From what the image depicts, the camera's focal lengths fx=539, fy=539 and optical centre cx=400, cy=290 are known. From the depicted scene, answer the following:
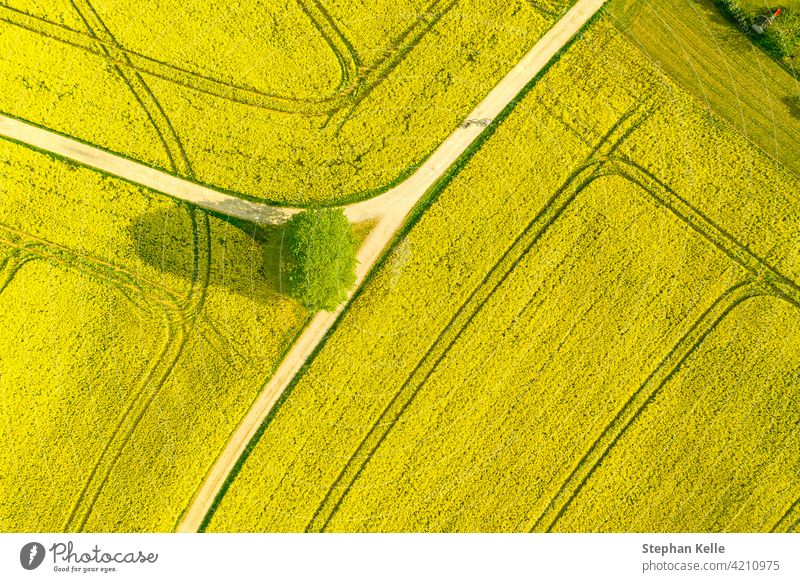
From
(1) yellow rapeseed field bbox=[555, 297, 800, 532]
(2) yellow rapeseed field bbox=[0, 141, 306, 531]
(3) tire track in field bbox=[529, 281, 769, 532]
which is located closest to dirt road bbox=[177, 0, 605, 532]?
(2) yellow rapeseed field bbox=[0, 141, 306, 531]

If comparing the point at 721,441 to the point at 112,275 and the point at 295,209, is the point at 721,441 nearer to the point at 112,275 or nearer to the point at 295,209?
the point at 295,209

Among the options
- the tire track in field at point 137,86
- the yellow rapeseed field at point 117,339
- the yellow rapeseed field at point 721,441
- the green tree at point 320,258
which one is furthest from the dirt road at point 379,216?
the yellow rapeseed field at point 721,441

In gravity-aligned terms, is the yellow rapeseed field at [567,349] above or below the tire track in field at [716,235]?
below

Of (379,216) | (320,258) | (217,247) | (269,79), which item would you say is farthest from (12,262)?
(379,216)

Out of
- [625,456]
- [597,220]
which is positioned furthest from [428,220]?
[625,456]

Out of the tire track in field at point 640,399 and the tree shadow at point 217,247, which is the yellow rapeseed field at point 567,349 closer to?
the tire track in field at point 640,399
